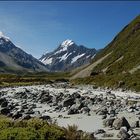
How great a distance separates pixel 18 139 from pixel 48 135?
1579mm

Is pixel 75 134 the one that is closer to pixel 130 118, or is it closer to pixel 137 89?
pixel 130 118

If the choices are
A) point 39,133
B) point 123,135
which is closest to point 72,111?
point 123,135

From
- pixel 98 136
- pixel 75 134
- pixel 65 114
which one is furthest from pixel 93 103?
pixel 75 134

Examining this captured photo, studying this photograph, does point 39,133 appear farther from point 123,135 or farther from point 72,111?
point 72,111

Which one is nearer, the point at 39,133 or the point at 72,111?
the point at 39,133

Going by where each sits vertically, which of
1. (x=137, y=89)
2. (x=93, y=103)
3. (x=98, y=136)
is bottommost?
(x=98, y=136)

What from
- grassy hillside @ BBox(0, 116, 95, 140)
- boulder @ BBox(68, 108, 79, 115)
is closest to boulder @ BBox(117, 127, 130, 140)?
grassy hillside @ BBox(0, 116, 95, 140)

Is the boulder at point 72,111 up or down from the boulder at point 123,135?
up

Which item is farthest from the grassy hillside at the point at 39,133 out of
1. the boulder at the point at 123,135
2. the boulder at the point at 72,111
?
the boulder at the point at 72,111

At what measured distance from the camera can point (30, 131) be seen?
1524 cm

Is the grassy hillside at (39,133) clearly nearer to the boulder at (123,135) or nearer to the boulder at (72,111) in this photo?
the boulder at (123,135)

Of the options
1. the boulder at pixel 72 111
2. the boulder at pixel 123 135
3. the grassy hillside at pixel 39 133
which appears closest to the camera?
the grassy hillside at pixel 39 133

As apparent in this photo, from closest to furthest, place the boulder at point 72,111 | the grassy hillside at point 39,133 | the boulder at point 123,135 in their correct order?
the grassy hillside at point 39,133 → the boulder at point 123,135 → the boulder at point 72,111

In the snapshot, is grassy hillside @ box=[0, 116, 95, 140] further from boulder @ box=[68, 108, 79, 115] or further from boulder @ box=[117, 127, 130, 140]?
boulder @ box=[68, 108, 79, 115]
